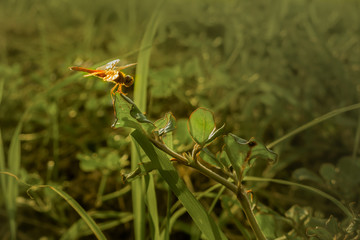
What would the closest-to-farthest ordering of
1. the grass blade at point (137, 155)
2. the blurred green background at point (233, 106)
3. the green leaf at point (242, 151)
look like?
the green leaf at point (242, 151), the grass blade at point (137, 155), the blurred green background at point (233, 106)

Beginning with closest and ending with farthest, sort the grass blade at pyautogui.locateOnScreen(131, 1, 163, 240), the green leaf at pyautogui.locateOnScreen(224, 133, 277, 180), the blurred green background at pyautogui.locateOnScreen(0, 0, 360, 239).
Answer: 1. the green leaf at pyautogui.locateOnScreen(224, 133, 277, 180)
2. the grass blade at pyautogui.locateOnScreen(131, 1, 163, 240)
3. the blurred green background at pyautogui.locateOnScreen(0, 0, 360, 239)

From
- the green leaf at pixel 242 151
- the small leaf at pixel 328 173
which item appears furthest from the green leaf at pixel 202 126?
the small leaf at pixel 328 173

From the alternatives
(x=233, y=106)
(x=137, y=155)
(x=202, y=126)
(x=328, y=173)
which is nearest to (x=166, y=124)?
(x=202, y=126)

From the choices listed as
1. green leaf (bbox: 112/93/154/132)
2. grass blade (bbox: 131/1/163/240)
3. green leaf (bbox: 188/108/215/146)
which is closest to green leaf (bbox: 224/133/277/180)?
green leaf (bbox: 188/108/215/146)

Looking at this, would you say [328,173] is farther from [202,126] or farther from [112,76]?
[112,76]

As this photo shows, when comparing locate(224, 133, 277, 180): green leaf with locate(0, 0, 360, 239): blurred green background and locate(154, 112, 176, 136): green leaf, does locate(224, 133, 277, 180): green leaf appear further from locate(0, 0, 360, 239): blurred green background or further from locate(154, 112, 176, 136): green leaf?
locate(0, 0, 360, 239): blurred green background

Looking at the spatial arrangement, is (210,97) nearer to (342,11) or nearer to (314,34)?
(314,34)

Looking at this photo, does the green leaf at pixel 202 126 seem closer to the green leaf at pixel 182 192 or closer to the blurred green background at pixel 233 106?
the green leaf at pixel 182 192

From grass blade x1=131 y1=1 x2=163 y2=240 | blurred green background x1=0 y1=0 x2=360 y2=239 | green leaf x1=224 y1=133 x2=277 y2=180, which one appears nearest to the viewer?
green leaf x1=224 y1=133 x2=277 y2=180
